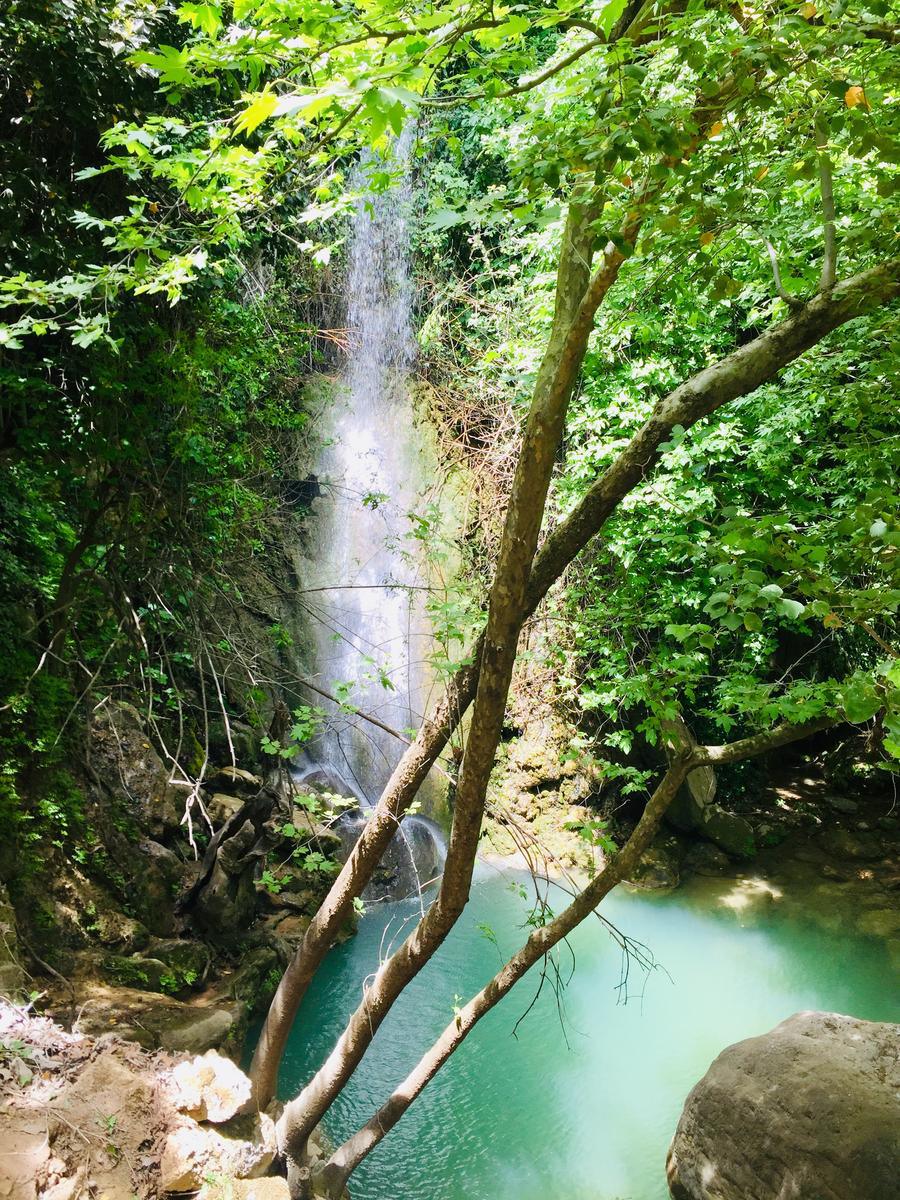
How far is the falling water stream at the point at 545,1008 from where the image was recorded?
4.90 metres

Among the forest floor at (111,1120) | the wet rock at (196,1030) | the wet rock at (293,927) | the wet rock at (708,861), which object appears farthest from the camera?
the wet rock at (708,861)

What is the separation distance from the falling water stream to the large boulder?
0.73 meters

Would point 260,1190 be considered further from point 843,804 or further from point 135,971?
point 843,804

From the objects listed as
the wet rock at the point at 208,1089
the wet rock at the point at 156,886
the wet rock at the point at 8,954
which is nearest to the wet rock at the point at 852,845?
the wet rock at the point at 156,886

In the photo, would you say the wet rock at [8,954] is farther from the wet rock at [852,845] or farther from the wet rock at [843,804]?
the wet rock at [843,804]

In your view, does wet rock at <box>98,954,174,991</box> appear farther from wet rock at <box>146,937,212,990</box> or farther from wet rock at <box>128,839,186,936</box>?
wet rock at <box>128,839,186,936</box>

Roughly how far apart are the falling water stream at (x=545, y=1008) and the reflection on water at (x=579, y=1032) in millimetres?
14

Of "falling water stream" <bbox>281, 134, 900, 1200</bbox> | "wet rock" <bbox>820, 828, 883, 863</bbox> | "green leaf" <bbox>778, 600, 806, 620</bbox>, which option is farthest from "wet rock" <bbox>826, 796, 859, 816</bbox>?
"green leaf" <bbox>778, 600, 806, 620</bbox>

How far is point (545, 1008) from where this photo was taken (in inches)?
261

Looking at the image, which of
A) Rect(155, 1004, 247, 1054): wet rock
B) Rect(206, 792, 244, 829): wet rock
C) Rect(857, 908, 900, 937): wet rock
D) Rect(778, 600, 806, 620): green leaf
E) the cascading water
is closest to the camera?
Rect(778, 600, 806, 620): green leaf

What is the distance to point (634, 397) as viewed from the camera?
25.2ft

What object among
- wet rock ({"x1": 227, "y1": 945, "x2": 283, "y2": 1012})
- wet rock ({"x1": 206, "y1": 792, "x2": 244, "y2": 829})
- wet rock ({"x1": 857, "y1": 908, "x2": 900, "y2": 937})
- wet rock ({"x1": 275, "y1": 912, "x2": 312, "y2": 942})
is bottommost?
wet rock ({"x1": 857, "y1": 908, "x2": 900, "y2": 937})

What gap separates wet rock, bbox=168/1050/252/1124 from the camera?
129 inches

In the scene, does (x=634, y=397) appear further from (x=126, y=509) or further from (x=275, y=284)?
(x=126, y=509)
